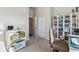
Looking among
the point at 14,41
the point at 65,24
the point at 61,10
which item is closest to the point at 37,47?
the point at 14,41

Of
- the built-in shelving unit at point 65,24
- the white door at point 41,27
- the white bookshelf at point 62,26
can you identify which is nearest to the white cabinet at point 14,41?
the built-in shelving unit at point 65,24

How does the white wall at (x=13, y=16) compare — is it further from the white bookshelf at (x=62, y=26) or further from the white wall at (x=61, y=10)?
the white bookshelf at (x=62, y=26)

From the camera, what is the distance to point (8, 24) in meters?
4.54

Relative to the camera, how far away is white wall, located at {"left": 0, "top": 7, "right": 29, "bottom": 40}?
4.30 metres

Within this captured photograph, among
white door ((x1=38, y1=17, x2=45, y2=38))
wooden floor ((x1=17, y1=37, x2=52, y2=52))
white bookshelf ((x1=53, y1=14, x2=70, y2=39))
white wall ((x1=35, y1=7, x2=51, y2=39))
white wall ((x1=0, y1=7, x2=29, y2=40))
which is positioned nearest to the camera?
wooden floor ((x1=17, y1=37, x2=52, y2=52))

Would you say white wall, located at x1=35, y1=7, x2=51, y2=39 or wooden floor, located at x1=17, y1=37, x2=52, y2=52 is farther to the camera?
white wall, located at x1=35, y1=7, x2=51, y2=39

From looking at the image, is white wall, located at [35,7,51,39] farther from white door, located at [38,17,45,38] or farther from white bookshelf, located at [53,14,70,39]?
white bookshelf, located at [53,14,70,39]

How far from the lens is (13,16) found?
4820mm

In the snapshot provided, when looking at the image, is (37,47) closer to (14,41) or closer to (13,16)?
(14,41)

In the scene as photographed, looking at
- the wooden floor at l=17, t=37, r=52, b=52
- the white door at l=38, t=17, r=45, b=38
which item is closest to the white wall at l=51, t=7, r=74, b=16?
the white door at l=38, t=17, r=45, b=38

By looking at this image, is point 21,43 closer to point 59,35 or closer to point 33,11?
point 59,35
